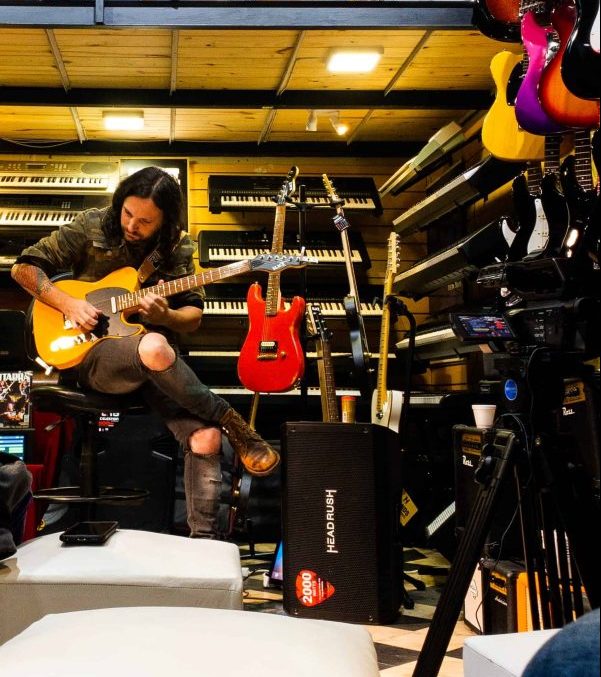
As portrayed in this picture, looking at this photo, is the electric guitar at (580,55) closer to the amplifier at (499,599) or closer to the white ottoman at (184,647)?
the white ottoman at (184,647)

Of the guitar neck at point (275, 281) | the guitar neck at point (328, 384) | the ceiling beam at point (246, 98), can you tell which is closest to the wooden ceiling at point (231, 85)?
the ceiling beam at point (246, 98)

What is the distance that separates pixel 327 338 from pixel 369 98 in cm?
201

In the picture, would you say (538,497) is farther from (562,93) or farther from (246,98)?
(246,98)

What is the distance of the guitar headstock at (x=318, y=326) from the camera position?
3492mm

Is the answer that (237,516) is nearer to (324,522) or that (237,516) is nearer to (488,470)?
(324,522)

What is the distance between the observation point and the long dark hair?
3.07 m

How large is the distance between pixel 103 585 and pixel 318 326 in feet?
6.44

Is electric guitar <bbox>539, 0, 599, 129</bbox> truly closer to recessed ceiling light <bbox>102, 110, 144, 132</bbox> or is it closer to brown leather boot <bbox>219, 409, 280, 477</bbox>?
brown leather boot <bbox>219, 409, 280, 477</bbox>

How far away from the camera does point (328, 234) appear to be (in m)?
5.66

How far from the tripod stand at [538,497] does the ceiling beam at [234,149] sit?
14.7ft

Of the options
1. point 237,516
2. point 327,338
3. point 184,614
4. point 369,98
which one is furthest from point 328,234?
point 184,614

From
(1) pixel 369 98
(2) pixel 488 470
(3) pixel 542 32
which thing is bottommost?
(2) pixel 488 470

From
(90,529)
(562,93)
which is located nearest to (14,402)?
(90,529)

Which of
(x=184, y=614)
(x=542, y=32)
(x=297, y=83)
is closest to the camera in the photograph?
(x=184, y=614)
